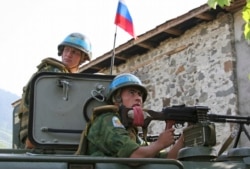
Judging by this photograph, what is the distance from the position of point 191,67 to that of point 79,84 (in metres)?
7.35

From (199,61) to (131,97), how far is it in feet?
25.3

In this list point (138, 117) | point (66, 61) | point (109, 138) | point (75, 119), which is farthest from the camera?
point (66, 61)

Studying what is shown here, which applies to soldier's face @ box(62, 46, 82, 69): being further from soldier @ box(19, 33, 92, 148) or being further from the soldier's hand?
the soldier's hand

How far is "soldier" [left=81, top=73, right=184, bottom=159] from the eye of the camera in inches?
147

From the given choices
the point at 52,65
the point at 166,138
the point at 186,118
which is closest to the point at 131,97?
the point at 186,118

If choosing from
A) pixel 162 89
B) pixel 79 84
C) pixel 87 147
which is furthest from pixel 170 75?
pixel 87 147

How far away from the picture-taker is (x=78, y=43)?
557 cm

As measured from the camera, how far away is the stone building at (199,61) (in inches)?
436

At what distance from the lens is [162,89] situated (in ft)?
42.6

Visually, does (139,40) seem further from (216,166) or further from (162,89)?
(216,166)

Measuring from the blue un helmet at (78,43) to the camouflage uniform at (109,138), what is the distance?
5.22ft

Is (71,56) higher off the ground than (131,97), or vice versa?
(71,56)

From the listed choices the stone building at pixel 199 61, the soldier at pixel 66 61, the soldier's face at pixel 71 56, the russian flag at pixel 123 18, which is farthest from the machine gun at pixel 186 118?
the stone building at pixel 199 61

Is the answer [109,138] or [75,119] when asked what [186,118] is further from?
[75,119]
